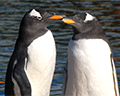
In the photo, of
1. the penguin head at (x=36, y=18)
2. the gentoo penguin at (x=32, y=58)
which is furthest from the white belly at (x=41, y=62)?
the penguin head at (x=36, y=18)

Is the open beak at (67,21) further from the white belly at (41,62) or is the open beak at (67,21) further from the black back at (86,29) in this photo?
the white belly at (41,62)

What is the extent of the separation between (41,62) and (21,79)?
35 cm

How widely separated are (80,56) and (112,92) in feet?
2.55

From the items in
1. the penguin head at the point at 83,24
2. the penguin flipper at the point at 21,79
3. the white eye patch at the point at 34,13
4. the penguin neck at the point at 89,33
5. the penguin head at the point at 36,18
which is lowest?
the penguin flipper at the point at 21,79

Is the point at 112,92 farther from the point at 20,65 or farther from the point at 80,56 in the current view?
the point at 20,65

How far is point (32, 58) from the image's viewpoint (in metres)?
5.20

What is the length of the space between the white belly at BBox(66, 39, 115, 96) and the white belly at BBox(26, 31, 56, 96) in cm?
27

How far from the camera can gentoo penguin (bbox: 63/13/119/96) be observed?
205 inches

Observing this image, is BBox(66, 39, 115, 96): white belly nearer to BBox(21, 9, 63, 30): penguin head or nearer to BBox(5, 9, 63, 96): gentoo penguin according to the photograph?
BBox(5, 9, 63, 96): gentoo penguin

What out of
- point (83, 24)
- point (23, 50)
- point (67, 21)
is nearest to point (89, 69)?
point (83, 24)

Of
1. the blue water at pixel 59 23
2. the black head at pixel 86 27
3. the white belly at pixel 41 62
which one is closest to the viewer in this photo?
the white belly at pixel 41 62

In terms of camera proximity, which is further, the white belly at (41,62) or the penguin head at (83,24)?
the penguin head at (83,24)

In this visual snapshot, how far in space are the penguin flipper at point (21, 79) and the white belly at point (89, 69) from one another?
1.92ft

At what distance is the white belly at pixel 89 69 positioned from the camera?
5203mm
